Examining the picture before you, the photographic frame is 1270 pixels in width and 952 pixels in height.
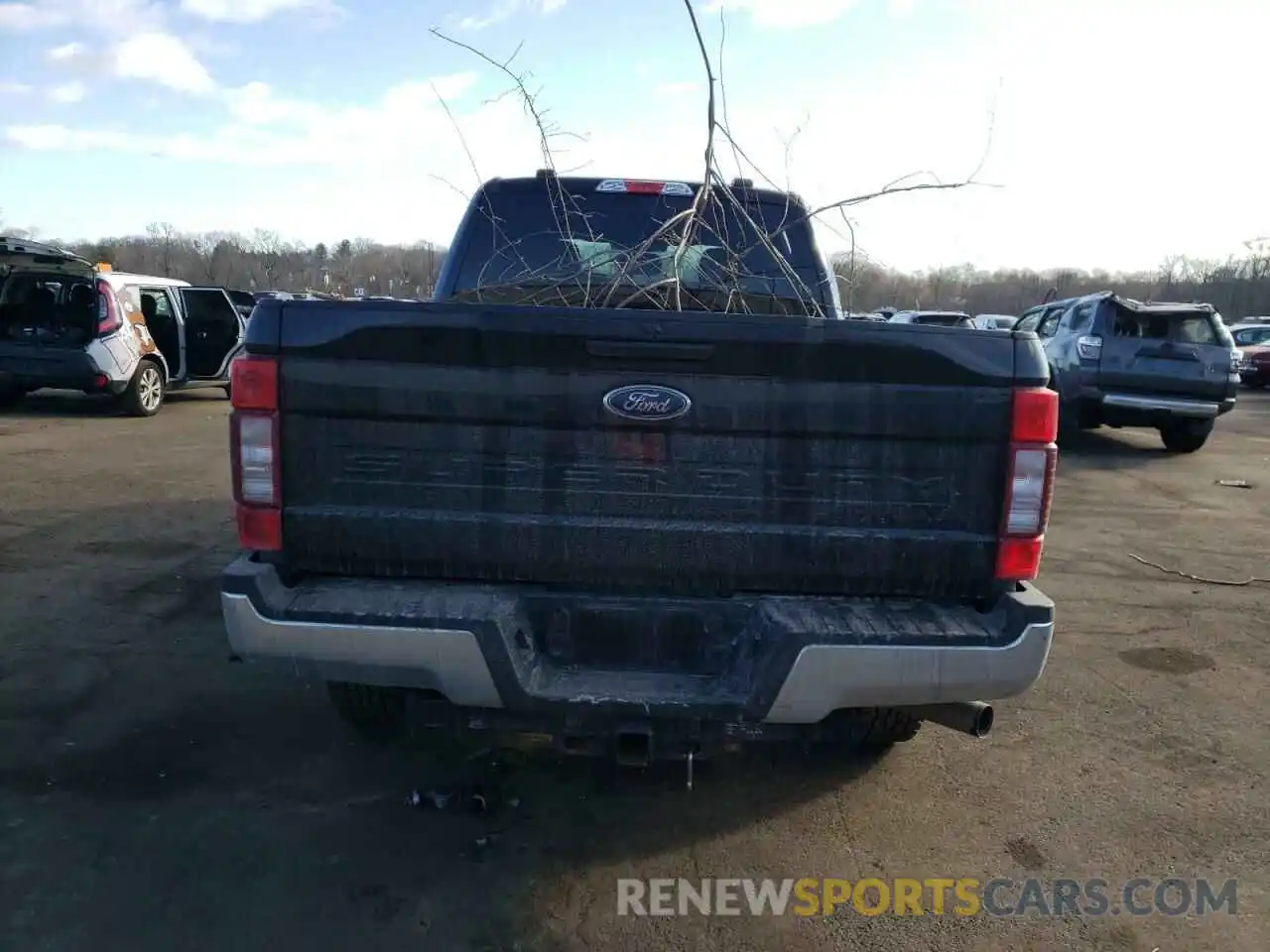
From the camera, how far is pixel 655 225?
16.2 ft

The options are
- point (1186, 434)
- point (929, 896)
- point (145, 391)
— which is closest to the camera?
point (929, 896)

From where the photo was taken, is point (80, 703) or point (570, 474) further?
point (80, 703)

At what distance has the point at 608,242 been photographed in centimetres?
489

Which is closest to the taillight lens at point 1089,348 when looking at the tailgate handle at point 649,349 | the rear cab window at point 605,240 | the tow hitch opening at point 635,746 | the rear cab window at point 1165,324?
the rear cab window at point 1165,324

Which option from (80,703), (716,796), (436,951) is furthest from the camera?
(80,703)

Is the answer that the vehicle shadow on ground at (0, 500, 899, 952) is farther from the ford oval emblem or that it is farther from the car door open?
the car door open

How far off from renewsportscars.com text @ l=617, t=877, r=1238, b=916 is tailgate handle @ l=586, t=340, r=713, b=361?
1651mm

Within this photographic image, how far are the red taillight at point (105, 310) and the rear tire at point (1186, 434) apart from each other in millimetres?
13961

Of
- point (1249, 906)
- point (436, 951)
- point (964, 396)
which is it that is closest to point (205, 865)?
point (436, 951)

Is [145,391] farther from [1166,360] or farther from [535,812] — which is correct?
[1166,360]

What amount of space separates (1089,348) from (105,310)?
12.7 metres

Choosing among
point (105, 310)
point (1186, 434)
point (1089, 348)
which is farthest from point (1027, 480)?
point (105, 310)

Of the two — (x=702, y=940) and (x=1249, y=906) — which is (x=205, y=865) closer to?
(x=702, y=940)

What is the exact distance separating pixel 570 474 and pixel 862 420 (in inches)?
34.1
